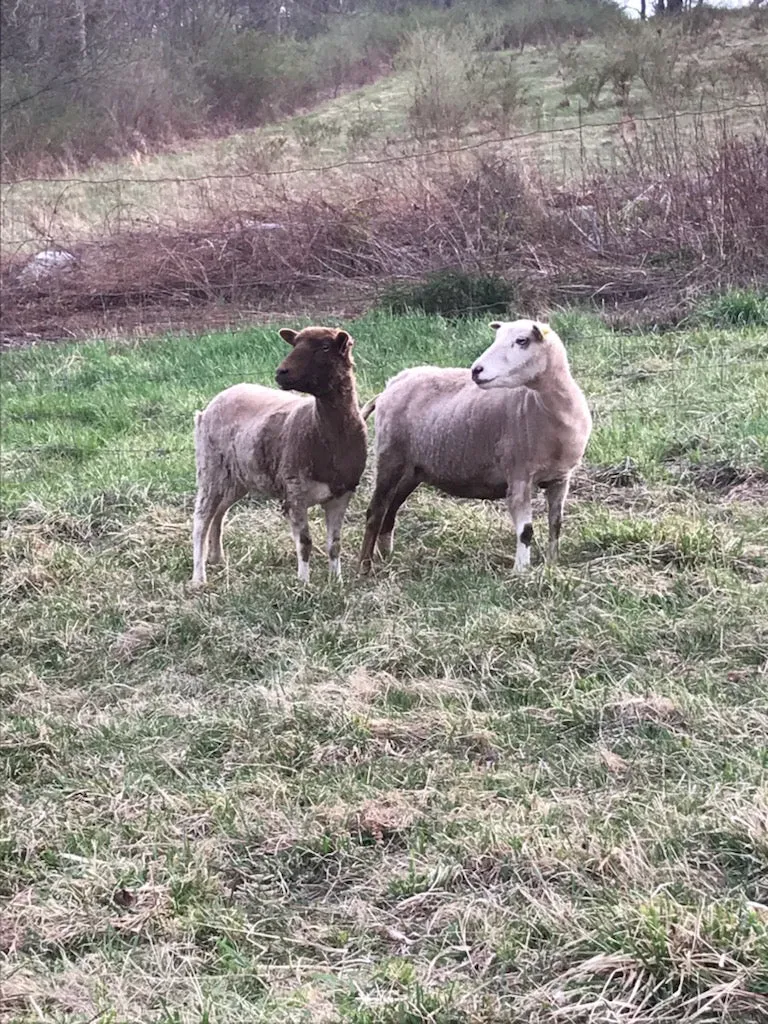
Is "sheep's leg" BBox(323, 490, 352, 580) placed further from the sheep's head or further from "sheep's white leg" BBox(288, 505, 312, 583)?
the sheep's head

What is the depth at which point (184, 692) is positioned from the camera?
464 centimetres

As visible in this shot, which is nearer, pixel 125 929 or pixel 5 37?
pixel 125 929

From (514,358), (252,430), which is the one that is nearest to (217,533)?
(252,430)

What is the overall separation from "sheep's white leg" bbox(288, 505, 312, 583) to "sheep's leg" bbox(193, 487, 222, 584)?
1.92 ft

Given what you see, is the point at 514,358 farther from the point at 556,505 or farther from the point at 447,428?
the point at 556,505

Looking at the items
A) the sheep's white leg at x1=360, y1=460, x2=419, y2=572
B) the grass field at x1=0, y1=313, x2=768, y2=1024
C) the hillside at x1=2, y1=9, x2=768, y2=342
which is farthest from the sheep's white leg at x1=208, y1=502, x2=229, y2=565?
the hillside at x1=2, y1=9, x2=768, y2=342

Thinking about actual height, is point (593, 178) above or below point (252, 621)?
above

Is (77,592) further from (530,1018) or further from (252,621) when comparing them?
(530,1018)

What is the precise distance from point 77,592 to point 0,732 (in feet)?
4.99

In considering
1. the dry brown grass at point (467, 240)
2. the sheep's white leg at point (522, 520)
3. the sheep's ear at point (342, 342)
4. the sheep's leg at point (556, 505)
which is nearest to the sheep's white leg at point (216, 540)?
the sheep's ear at point (342, 342)

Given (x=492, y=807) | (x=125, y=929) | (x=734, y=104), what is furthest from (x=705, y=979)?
(x=734, y=104)

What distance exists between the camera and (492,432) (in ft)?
18.1

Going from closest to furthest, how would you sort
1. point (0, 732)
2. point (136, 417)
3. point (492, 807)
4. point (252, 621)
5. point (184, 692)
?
point (492, 807) < point (0, 732) < point (184, 692) < point (252, 621) < point (136, 417)

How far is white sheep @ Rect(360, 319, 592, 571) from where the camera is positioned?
207 inches
